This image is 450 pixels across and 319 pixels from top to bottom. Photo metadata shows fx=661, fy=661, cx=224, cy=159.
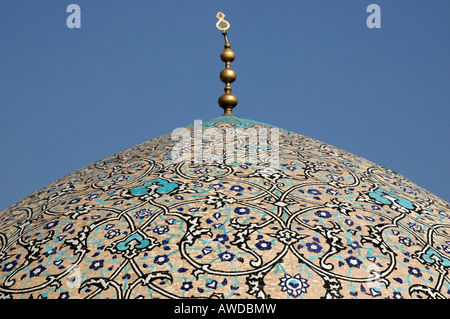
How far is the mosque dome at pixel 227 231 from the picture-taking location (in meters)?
2.78

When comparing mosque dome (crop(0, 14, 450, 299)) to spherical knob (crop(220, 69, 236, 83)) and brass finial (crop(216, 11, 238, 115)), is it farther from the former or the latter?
spherical knob (crop(220, 69, 236, 83))

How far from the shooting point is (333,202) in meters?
3.39

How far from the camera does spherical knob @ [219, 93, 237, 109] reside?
5.07m

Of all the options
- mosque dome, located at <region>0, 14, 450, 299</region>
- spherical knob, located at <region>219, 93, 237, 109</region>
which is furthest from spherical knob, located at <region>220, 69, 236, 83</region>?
mosque dome, located at <region>0, 14, 450, 299</region>

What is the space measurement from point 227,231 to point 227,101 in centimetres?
217

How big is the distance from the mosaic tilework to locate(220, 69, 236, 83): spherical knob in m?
1.36

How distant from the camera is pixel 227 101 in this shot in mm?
5066

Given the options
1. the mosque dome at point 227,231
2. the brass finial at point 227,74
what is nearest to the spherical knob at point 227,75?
the brass finial at point 227,74

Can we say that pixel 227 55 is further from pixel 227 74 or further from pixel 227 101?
pixel 227 101

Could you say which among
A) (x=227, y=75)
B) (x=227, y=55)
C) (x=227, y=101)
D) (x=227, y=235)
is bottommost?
(x=227, y=235)

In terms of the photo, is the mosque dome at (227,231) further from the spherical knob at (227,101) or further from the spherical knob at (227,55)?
the spherical knob at (227,55)

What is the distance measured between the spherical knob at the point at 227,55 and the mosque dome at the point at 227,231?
1.24 m

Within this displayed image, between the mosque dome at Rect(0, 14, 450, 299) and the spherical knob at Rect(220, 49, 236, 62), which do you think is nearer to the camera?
the mosque dome at Rect(0, 14, 450, 299)

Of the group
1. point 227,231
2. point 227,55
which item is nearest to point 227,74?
point 227,55
